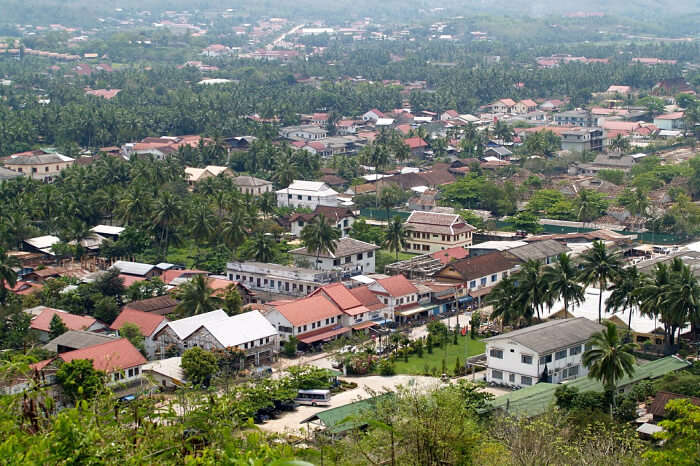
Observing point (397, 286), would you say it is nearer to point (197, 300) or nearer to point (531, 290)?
point (531, 290)

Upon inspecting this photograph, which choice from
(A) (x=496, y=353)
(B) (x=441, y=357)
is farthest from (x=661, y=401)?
(B) (x=441, y=357)

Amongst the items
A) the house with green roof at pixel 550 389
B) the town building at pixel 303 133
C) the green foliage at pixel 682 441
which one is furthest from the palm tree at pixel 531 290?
the town building at pixel 303 133

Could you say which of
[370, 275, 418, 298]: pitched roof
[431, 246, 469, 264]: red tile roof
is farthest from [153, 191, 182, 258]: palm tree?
[431, 246, 469, 264]: red tile roof

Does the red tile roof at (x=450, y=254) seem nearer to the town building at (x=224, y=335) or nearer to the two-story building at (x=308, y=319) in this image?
the two-story building at (x=308, y=319)

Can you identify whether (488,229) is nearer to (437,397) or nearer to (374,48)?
(437,397)

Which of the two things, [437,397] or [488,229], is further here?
[488,229]

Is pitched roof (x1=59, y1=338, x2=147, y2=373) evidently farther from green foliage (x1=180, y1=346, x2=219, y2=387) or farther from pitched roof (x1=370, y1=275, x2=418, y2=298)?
pitched roof (x1=370, y1=275, x2=418, y2=298)

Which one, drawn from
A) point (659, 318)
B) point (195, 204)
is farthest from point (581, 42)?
point (659, 318)
